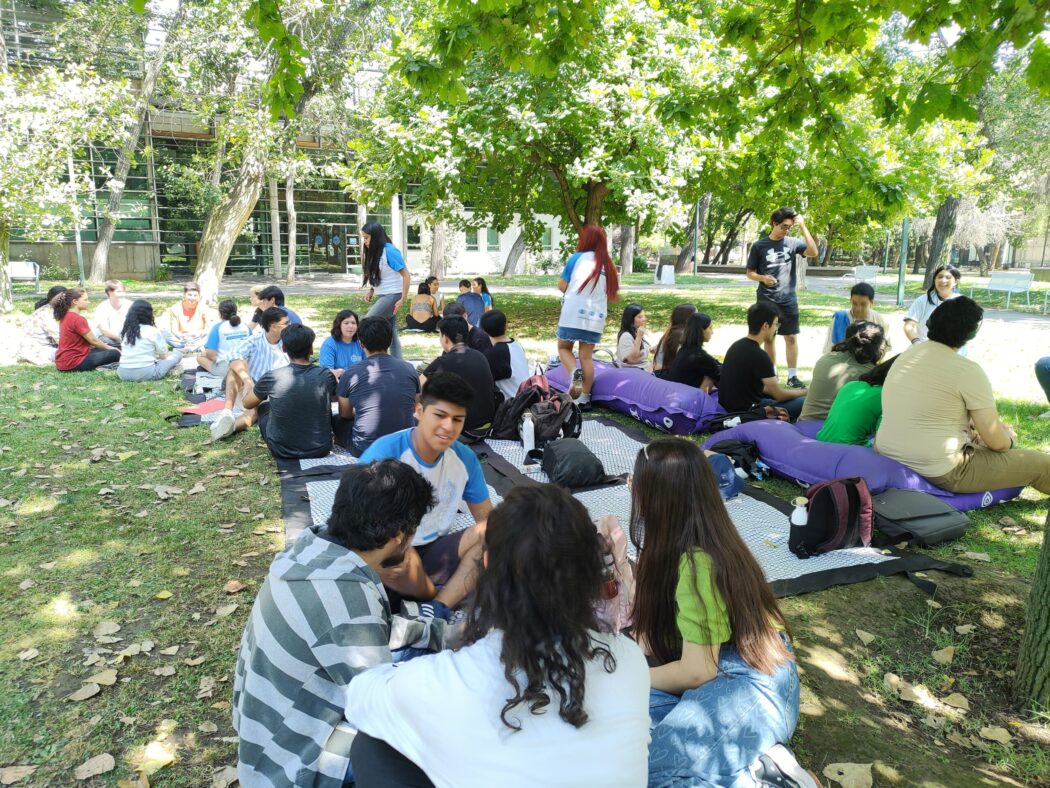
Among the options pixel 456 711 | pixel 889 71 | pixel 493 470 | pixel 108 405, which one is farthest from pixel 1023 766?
pixel 108 405

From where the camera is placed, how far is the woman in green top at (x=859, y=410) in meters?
5.47

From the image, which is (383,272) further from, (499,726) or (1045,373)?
(499,726)

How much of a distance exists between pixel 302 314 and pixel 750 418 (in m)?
12.2

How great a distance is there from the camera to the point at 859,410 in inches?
217

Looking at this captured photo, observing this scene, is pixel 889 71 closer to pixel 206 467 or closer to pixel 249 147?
pixel 206 467

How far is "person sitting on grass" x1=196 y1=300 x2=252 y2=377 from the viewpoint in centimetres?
824

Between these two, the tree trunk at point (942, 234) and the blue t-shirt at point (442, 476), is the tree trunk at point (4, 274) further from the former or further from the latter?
the tree trunk at point (942, 234)

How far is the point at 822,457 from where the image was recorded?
5363mm

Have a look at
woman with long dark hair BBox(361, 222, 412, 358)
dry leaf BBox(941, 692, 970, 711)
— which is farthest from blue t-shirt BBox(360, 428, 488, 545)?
woman with long dark hair BBox(361, 222, 412, 358)

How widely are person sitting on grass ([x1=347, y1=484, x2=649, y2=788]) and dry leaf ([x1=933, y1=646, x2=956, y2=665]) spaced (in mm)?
2378

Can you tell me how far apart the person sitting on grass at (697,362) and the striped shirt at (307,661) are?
5.68m

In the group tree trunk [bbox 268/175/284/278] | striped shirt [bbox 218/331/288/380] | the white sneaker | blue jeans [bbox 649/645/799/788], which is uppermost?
tree trunk [bbox 268/175/284/278]

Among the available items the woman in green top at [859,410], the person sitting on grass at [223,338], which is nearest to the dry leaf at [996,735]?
the woman in green top at [859,410]

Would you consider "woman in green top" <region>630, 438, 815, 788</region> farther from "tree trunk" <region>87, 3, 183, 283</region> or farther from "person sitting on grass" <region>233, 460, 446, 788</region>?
"tree trunk" <region>87, 3, 183, 283</region>
